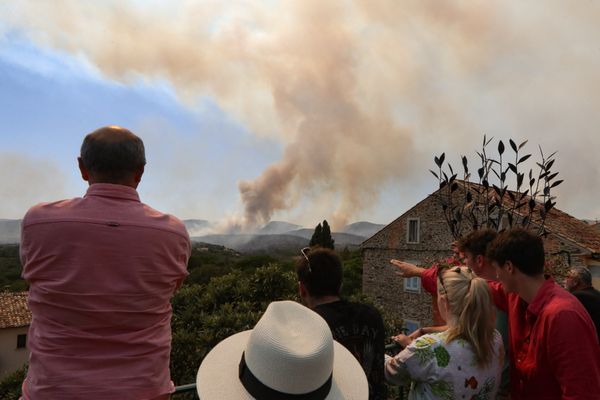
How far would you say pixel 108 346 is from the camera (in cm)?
136

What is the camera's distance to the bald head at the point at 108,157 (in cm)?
150

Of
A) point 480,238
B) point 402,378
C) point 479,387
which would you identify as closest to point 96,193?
point 402,378

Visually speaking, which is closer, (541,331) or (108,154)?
(108,154)

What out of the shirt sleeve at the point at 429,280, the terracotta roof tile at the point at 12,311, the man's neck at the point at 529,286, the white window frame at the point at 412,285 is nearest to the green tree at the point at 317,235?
the white window frame at the point at 412,285

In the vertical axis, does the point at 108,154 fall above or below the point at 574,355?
above

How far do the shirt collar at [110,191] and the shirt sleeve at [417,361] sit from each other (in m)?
1.46

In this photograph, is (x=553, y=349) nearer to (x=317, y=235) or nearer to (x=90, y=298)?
(x=90, y=298)

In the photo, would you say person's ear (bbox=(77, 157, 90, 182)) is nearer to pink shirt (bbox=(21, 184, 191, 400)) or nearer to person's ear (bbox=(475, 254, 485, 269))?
pink shirt (bbox=(21, 184, 191, 400))

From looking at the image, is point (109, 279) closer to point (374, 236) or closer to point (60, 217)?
point (60, 217)

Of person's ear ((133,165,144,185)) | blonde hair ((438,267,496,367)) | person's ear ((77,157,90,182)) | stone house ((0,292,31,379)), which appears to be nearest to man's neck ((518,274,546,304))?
blonde hair ((438,267,496,367))

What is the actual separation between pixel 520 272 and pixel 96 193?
204 centimetres

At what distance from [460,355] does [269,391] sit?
1065mm

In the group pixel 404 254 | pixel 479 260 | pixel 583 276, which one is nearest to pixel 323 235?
pixel 404 254

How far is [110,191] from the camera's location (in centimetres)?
146
